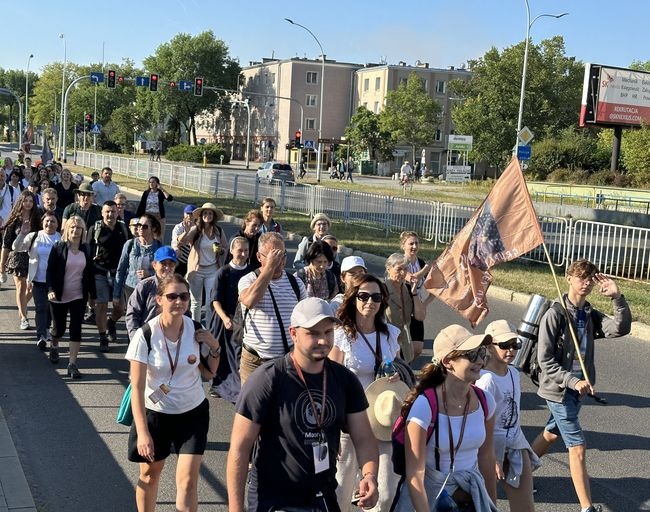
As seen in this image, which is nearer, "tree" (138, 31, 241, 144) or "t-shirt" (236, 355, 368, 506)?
"t-shirt" (236, 355, 368, 506)

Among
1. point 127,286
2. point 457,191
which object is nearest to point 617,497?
point 127,286

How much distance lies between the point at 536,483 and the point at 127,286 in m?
4.97

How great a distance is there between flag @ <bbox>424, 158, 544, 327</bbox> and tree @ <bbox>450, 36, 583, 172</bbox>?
5602 centimetres

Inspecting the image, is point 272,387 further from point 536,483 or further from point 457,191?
point 457,191

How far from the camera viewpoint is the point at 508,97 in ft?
208

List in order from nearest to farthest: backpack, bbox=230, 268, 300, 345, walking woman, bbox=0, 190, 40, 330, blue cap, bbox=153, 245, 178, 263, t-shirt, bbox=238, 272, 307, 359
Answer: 1. t-shirt, bbox=238, 272, 307, 359
2. backpack, bbox=230, 268, 300, 345
3. blue cap, bbox=153, 245, 178, 263
4. walking woman, bbox=0, 190, 40, 330

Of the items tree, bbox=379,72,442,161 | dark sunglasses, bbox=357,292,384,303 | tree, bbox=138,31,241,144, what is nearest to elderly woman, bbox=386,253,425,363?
dark sunglasses, bbox=357,292,384,303

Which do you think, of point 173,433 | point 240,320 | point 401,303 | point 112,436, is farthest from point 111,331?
point 173,433

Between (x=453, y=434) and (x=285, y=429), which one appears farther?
(x=453, y=434)

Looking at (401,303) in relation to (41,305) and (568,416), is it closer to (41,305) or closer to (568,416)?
(568,416)

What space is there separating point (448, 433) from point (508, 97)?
204ft

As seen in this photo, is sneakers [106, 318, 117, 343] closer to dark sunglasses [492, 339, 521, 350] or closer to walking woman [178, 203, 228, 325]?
walking woman [178, 203, 228, 325]

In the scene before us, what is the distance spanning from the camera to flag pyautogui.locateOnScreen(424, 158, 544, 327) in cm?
654

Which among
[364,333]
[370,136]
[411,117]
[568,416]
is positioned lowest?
[568,416]
